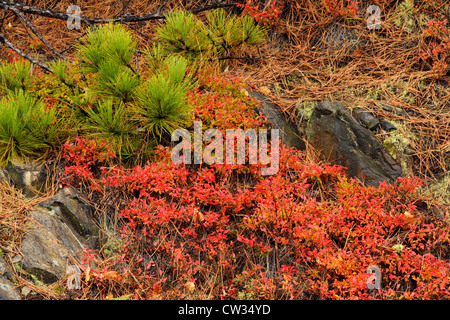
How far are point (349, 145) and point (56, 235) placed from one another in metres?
2.85

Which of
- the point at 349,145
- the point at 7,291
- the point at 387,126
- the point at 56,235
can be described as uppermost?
the point at 387,126

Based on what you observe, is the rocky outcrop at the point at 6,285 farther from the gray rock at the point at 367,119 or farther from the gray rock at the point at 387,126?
the gray rock at the point at 387,126

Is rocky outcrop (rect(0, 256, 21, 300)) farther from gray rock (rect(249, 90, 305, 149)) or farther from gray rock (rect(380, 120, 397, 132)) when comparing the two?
gray rock (rect(380, 120, 397, 132))

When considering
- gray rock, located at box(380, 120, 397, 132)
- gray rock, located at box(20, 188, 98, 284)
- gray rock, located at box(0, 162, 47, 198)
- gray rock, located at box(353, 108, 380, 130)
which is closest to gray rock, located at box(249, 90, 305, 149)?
gray rock, located at box(353, 108, 380, 130)

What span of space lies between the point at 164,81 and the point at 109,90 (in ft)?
1.92

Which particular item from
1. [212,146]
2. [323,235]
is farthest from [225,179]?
[323,235]

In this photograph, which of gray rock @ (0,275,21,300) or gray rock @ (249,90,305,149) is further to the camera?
gray rock @ (249,90,305,149)

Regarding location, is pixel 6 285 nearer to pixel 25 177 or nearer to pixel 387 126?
pixel 25 177

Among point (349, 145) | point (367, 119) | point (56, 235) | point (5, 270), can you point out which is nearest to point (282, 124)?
point (349, 145)

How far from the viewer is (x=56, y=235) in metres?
3.12

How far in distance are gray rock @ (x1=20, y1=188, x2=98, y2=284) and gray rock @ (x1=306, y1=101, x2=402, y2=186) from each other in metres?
2.41

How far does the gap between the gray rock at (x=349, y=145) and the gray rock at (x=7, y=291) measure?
9.75 ft

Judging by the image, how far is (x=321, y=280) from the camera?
10.2 ft

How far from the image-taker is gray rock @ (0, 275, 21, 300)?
2596 mm
